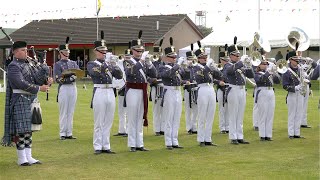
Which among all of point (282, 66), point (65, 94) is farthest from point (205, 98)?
point (65, 94)

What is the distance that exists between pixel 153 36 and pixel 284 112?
27.6 m

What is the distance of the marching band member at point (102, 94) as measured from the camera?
43.2ft

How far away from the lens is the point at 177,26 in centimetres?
5250

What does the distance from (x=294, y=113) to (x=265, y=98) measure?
112cm

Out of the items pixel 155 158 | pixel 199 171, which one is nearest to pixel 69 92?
pixel 155 158

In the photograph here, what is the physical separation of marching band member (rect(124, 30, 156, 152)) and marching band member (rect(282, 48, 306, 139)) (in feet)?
13.3

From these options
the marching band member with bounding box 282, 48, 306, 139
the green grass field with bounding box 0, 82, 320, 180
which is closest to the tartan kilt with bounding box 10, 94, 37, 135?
the green grass field with bounding box 0, 82, 320, 180

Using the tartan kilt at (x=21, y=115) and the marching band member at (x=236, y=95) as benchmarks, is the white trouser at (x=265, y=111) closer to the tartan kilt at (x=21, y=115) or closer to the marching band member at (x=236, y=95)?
the marching band member at (x=236, y=95)

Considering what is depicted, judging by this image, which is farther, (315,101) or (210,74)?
(315,101)

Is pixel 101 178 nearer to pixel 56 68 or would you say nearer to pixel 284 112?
pixel 56 68

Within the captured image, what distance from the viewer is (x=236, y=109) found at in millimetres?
15258

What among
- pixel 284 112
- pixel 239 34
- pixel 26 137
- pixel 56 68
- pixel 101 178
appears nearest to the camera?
pixel 101 178

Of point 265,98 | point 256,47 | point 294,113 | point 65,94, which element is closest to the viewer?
point 265,98

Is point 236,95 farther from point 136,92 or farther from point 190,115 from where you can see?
point 136,92
